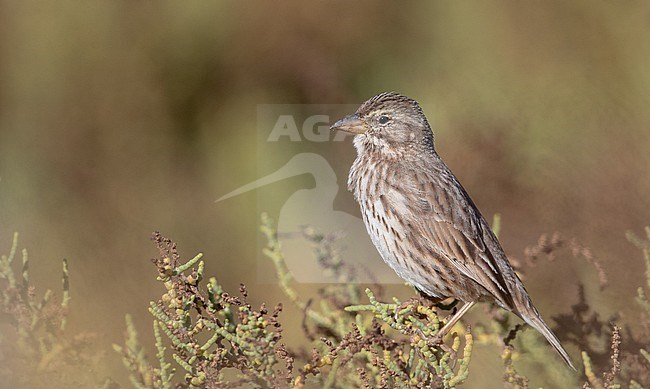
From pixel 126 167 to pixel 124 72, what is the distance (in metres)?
0.69

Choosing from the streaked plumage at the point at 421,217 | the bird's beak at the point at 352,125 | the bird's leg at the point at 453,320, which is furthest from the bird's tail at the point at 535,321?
the bird's beak at the point at 352,125

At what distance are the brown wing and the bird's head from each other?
15 centimetres

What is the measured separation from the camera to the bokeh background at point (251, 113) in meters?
4.20

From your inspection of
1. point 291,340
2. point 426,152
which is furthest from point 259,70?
point 426,152

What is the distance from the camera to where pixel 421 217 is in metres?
3.15

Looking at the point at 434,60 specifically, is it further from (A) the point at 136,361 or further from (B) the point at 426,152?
(A) the point at 136,361

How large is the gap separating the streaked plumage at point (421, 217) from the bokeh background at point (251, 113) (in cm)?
74

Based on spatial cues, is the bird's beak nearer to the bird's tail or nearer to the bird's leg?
the bird's leg

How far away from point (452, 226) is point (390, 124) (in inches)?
18.5

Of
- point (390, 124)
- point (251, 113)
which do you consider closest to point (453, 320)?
point (390, 124)

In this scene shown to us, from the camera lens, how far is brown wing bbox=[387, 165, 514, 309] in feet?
10.0

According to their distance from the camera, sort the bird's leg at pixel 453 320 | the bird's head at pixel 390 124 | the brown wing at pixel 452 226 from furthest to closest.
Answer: the bird's head at pixel 390 124 < the brown wing at pixel 452 226 < the bird's leg at pixel 453 320

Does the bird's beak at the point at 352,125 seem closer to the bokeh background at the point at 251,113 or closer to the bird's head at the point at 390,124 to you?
the bird's head at the point at 390,124

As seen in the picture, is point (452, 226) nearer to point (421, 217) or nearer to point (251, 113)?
point (421, 217)
